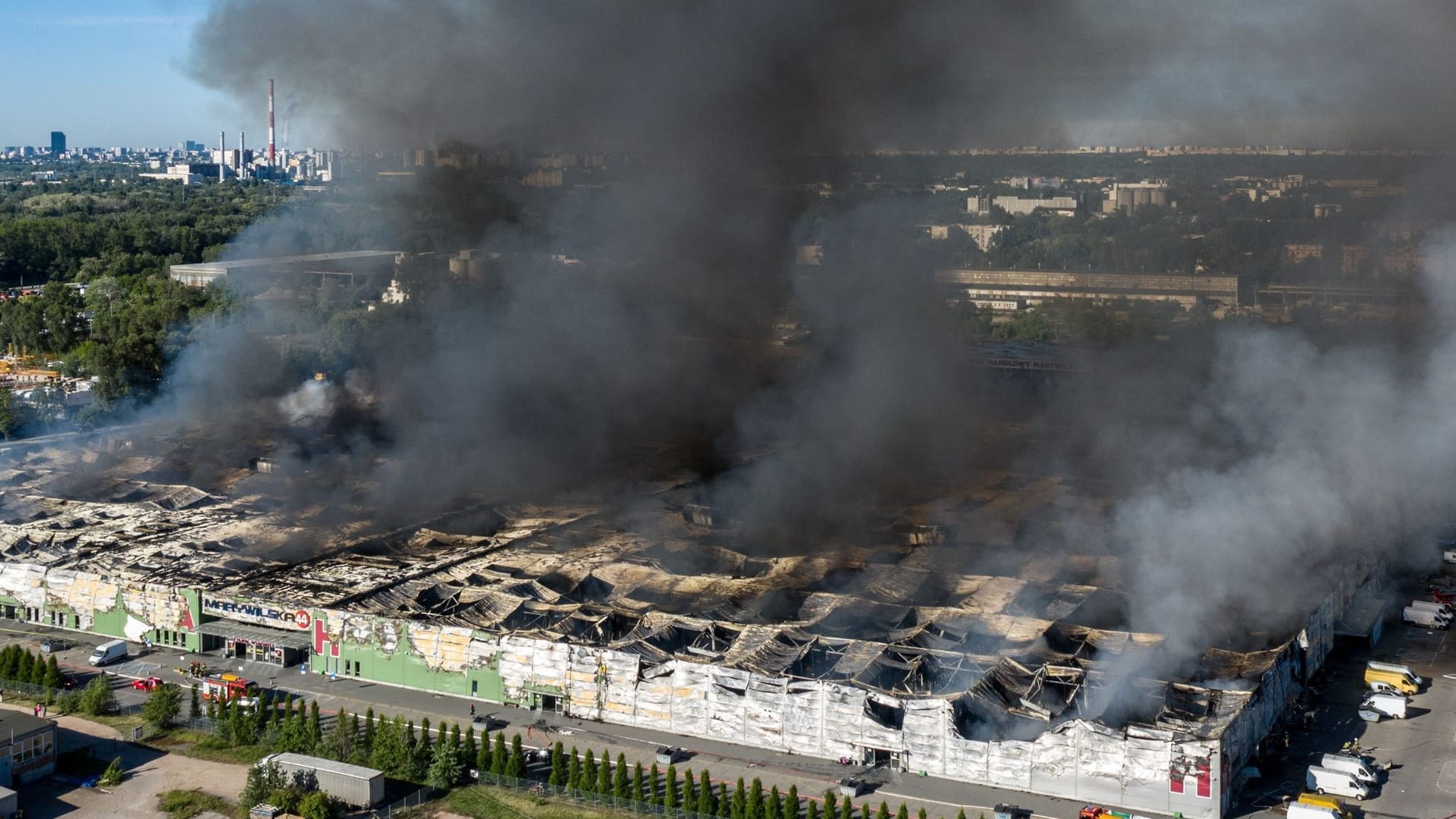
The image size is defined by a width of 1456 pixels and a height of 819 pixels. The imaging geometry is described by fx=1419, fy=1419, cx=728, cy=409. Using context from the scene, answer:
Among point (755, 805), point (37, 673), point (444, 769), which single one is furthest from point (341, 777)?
point (37, 673)

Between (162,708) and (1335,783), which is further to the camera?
(162,708)

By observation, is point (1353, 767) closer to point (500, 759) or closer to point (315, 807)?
point (500, 759)

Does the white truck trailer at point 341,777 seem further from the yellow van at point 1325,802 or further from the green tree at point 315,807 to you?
the yellow van at point 1325,802

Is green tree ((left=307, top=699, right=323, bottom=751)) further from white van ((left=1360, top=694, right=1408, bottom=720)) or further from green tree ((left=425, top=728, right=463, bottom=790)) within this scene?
white van ((left=1360, top=694, right=1408, bottom=720))

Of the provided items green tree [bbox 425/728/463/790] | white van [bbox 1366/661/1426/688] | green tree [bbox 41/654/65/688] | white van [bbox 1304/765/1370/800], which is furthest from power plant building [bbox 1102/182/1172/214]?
green tree [bbox 41/654/65/688]

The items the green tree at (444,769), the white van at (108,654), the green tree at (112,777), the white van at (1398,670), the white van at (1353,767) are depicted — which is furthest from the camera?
the white van at (108,654)

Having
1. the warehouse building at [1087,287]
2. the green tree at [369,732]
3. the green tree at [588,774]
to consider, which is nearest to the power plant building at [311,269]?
the warehouse building at [1087,287]
